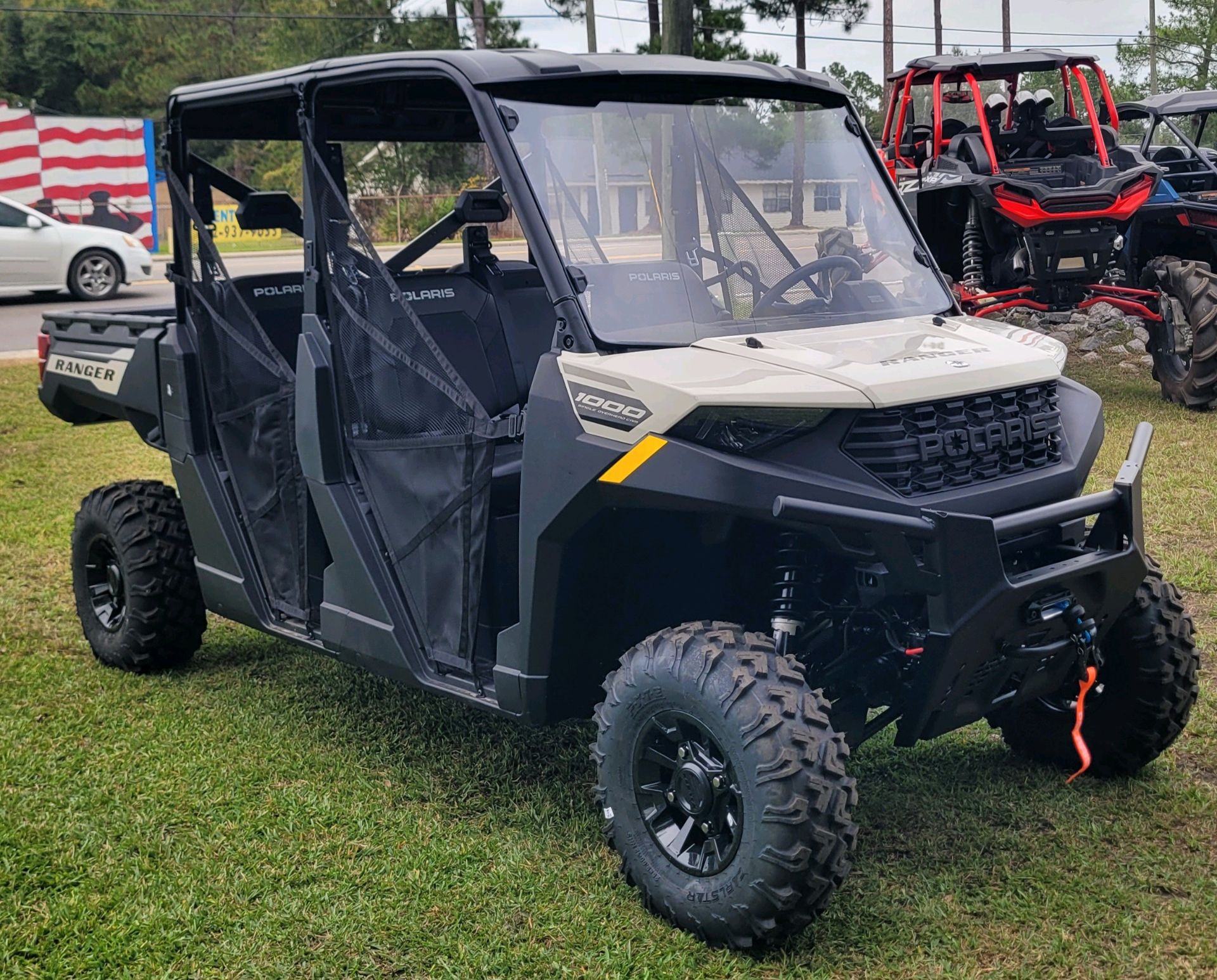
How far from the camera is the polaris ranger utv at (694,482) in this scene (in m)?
3.21

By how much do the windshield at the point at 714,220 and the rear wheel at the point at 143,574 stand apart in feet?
8.09

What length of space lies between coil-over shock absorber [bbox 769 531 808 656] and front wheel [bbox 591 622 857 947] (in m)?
0.06

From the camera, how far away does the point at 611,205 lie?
3.71 meters

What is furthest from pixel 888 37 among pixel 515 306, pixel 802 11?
pixel 515 306

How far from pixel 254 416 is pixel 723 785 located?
2.31 meters

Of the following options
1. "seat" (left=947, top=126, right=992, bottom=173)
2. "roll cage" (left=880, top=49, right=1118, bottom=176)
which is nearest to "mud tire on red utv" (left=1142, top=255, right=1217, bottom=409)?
"roll cage" (left=880, top=49, right=1118, bottom=176)

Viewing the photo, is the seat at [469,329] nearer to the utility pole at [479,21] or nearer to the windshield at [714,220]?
the windshield at [714,220]

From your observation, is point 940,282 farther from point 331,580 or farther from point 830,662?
point 331,580

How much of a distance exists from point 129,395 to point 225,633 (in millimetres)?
1218

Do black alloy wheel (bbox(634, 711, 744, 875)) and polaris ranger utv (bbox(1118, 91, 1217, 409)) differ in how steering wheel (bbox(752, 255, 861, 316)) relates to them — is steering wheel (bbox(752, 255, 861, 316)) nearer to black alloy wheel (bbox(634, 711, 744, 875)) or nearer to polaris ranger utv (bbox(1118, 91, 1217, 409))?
black alloy wheel (bbox(634, 711, 744, 875))

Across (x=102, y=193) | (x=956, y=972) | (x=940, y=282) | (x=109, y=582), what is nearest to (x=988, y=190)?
(x=940, y=282)

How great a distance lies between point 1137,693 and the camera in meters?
4.10

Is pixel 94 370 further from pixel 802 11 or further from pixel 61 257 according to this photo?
pixel 802 11

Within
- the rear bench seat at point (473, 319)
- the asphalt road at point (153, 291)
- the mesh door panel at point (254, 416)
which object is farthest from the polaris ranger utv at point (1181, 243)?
the mesh door panel at point (254, 416)
